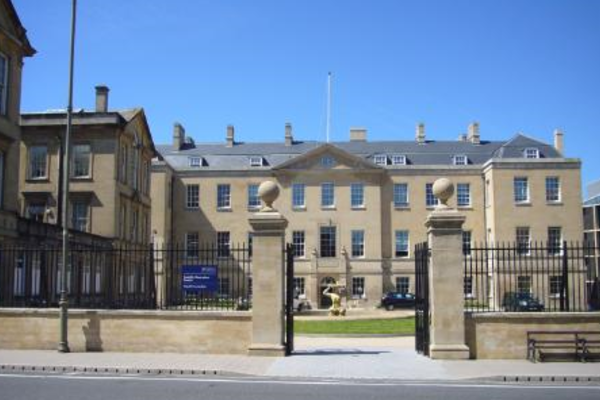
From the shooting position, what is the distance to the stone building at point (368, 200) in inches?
2244

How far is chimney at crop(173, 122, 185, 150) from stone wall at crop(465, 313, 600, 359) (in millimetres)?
50922

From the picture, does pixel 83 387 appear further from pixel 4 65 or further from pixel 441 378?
pixel 4 65

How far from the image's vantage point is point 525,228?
57.0 meters

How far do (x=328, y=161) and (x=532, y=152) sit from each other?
17304 mm

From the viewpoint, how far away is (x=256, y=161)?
6225 centimetres

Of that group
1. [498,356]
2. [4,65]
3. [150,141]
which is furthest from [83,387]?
[150,141]

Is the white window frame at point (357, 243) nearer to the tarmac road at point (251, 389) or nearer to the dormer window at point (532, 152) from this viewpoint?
the dormer window at point (532, 152)

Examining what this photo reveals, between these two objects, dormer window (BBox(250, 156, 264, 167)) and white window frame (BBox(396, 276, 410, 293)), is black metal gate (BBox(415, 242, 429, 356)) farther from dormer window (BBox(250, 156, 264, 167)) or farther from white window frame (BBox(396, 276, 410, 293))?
dormer window (BBox(250, 156, 264, 167))

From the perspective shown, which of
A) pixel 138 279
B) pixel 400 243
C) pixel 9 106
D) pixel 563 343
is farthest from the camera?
pixel 400 243

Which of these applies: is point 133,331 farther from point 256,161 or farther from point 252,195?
point 256,161

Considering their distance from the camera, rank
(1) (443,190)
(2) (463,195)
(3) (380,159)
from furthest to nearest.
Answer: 1. (3) (380,159)
2. (2) (463,195)
3. (1) (443,190)

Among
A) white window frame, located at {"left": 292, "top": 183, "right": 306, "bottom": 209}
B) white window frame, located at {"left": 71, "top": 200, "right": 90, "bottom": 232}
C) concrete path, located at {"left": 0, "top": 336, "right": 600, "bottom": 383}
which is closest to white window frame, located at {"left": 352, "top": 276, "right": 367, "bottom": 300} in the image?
white window frame, located at {"left": 292, "top": 183, "right": 306, "bottom": 209}

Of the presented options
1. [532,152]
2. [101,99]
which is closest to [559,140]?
[532,152]

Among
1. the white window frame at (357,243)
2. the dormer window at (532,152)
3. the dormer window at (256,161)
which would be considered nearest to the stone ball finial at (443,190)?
the white window frame at (357,243)
